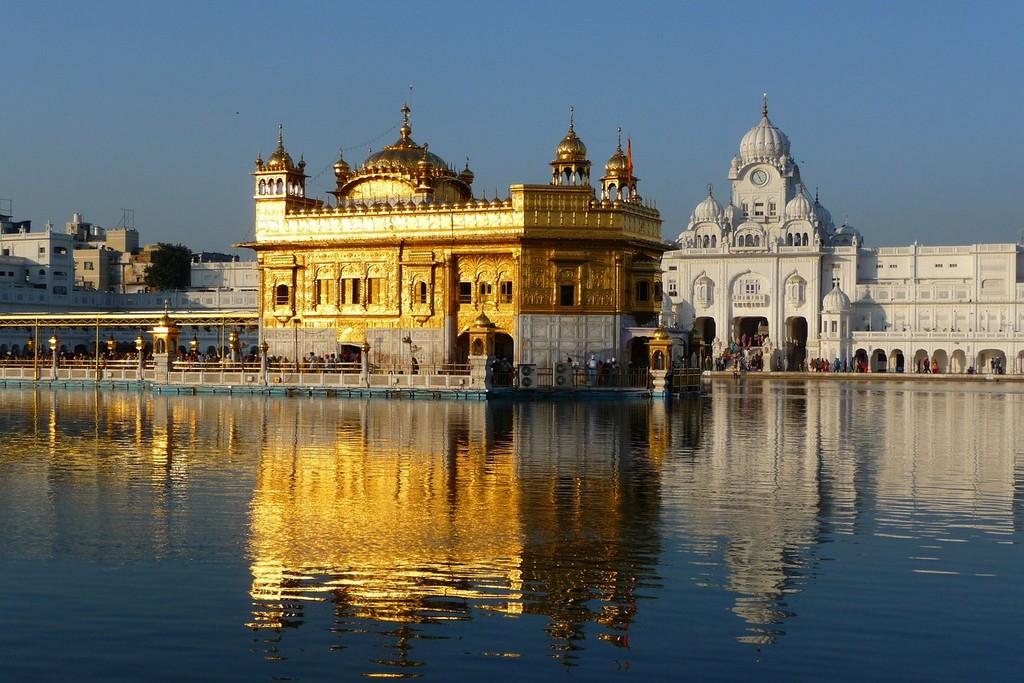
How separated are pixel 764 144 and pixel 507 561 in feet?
299

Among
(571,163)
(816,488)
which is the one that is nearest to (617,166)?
(571,163)

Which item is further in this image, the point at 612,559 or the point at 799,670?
the point at 612,559

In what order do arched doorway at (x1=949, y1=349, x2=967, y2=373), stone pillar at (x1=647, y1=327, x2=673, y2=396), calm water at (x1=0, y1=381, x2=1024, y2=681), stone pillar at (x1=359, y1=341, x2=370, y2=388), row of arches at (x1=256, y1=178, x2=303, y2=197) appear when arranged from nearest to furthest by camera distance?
calm water at (x1=0, y1=381, x2=1024, y2=681)
stone pillar at (x1=647, y1=327, x2=673, y2=396)
stone pillar at (x1=359, y1=341, x2=370, y2=388)
row of arches at (x1=256, y1=178, x2=303, y2=197)
arched doorway at (x1=949, y1=349, x2=967, y2=373)

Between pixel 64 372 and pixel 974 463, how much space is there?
37.0m

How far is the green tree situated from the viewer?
96.8 m

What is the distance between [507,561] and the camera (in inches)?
432

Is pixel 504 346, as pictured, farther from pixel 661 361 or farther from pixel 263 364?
pixel 263 364

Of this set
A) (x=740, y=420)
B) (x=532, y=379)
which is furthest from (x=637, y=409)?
(x=532, y=379)

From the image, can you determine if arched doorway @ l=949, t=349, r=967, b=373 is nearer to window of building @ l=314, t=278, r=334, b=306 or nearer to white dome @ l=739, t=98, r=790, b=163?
white dome @ l=739, t=98, r=790, b=163

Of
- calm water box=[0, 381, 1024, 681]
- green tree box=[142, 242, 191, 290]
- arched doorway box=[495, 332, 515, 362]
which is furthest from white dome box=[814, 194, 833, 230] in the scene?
calm water box=[0, 381, 1024, 681]

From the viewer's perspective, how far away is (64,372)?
47.9m

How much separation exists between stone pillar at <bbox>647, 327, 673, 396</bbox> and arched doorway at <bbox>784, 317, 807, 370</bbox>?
51.0 metres

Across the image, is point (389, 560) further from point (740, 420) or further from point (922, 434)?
point (740, 420)

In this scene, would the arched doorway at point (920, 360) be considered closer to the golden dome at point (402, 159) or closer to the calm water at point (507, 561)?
the golden dome at point (402, 159)
